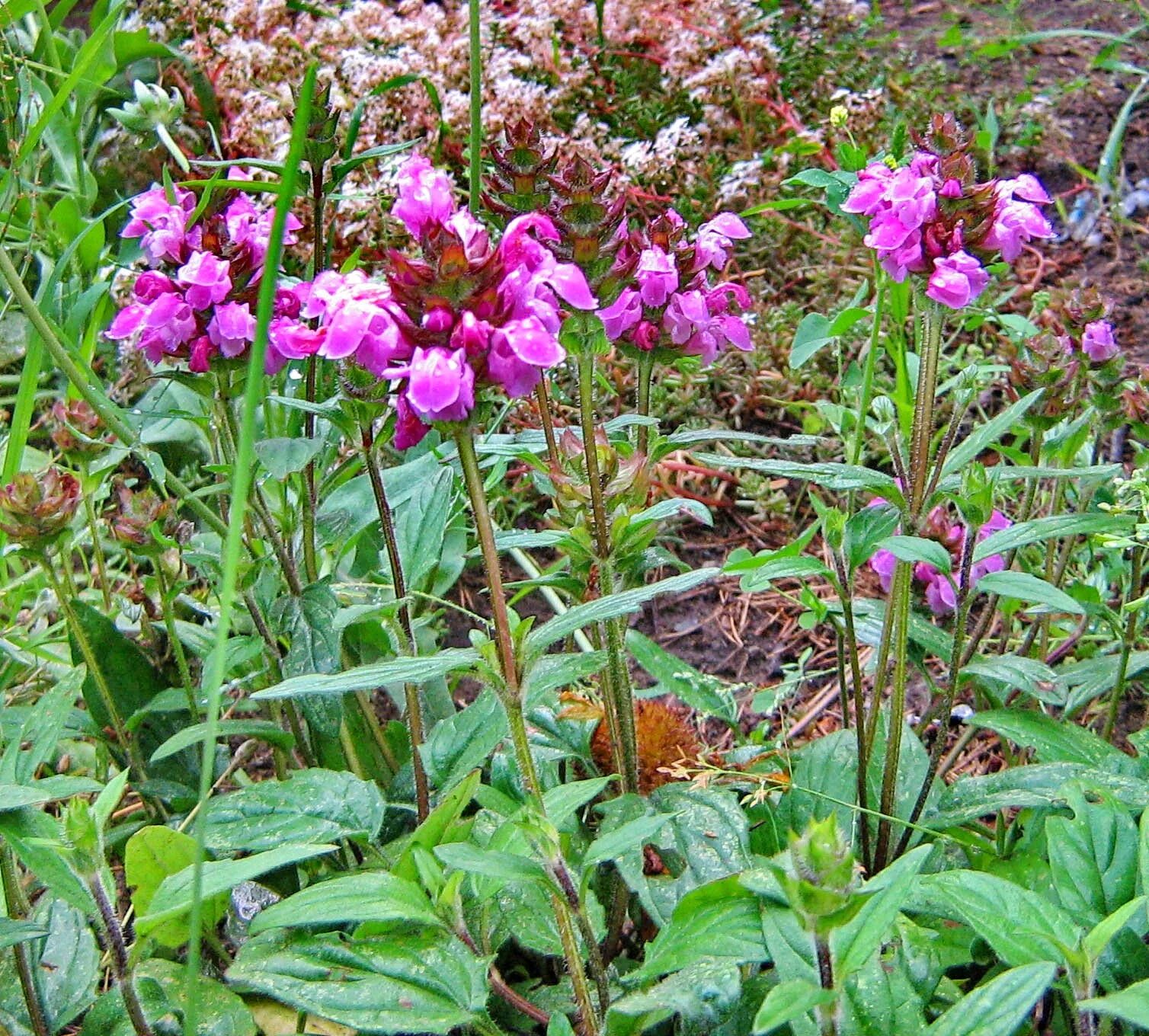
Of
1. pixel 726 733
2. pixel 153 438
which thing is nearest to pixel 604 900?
pixel 726 733

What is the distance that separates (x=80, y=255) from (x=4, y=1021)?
4.81 feet

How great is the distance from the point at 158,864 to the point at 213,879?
28 cm

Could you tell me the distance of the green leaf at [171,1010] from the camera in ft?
3.99

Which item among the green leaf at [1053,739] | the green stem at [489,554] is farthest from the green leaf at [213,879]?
the green leaf at [1053,739]

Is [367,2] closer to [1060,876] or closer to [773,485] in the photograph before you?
[773,485]

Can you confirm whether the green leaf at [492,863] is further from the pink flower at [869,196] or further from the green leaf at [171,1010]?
the pink flower at [869,196]

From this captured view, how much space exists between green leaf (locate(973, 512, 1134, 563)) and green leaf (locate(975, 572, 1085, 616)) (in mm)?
41

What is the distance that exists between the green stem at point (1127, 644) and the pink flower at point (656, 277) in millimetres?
722

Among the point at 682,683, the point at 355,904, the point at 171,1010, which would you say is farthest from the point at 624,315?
the point at 171,1010

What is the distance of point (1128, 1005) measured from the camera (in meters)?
0.91

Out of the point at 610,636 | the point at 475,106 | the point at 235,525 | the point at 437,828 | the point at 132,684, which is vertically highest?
the point at 475,106

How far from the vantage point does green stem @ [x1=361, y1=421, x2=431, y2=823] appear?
1.38 m

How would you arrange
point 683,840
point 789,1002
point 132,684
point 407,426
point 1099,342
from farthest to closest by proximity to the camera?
point 132,684, point 1099,342, point 683,840, point 407,426, point 789,1002

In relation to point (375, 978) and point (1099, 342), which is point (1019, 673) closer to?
point (1099, 342)
